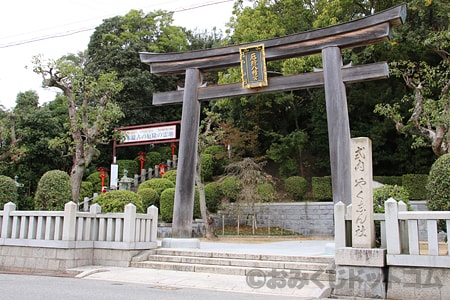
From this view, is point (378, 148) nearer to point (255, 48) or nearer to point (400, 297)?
point (255, 48)

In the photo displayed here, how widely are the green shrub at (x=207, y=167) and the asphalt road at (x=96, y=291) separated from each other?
678 inches

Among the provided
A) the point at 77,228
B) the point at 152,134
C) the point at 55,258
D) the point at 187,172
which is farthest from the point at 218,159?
the point at 55,258

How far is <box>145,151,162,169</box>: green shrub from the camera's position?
29281mm

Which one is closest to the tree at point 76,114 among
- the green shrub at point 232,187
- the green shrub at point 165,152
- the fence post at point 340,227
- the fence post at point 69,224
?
the fence post at point 69,224

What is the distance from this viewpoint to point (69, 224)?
32.5 feet

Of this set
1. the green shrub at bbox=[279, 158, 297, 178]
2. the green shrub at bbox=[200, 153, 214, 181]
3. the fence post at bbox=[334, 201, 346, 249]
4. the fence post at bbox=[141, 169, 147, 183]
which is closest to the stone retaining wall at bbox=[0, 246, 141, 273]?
the fence post at bbox=[334, 201, 346, 249]

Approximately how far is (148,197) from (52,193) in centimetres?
782

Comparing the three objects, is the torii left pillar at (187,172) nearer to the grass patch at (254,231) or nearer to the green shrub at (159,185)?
the grass patch at (254,231)

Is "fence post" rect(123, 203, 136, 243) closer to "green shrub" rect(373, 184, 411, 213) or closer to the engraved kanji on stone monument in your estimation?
the engraved kanji on stone monument

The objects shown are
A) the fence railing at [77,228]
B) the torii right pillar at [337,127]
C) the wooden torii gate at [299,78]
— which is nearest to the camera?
the fence railing at [77,228]

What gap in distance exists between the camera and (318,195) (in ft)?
69.4

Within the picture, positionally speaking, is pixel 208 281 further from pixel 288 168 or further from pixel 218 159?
pixel 218 159

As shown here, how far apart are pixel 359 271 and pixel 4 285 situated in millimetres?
6543

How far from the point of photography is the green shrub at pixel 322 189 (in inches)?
827
